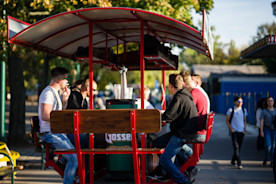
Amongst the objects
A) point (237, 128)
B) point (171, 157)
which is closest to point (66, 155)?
point (171, 157)

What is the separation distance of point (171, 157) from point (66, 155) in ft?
5.41

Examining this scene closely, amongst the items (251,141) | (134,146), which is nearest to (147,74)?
(251,141)

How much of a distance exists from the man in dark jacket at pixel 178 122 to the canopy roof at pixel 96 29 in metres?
0.83

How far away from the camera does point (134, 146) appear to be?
21.4ft

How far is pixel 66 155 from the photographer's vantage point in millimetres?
7098

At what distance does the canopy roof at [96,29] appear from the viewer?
752cm

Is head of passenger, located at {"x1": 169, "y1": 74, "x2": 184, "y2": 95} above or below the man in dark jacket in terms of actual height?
above

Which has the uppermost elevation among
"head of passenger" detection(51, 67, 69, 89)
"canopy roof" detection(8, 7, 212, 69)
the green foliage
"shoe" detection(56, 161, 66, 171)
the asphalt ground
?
the green foliage

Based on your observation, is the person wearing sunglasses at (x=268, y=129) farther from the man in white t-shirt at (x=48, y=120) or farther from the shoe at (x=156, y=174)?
the man in white t-shirt at (x=48, y=120)

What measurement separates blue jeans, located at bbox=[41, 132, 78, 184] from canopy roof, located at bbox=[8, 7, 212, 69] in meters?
1.76

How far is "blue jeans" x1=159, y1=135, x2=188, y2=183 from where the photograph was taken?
7598 millimetres

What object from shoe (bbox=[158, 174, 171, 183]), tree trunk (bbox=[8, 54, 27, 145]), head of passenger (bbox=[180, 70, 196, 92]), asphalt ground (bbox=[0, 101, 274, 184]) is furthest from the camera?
tree trunk (bbox=[8, 54, 27, 145])

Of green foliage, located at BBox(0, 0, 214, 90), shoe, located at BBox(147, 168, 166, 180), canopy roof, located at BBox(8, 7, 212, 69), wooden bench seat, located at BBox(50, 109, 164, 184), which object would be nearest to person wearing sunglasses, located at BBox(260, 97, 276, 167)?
canopy roof, located at BBox(8, 7, 212, 69)

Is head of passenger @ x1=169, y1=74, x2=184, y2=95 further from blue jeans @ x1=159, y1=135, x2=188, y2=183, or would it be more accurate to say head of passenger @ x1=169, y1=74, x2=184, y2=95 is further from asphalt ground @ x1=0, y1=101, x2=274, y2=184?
asphalt ground @ x1=0, y1=101, x2=274, y2=184
